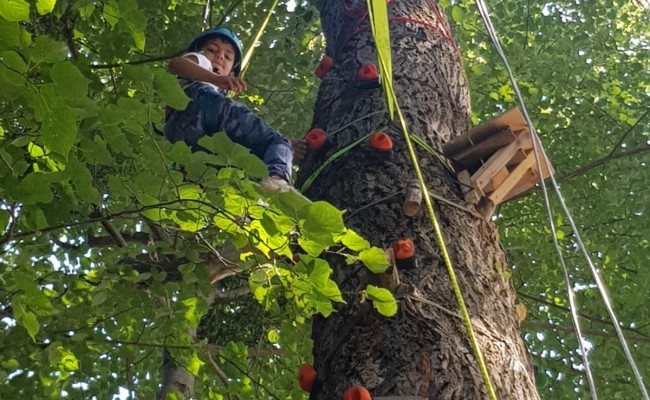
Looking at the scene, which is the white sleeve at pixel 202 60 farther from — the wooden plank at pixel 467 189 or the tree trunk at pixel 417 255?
the wooden plank at pixel 467 189

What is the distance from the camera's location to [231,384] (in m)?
2.97

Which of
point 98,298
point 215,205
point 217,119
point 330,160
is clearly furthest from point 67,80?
point 217,119

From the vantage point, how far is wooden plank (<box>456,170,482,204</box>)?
2.66 metres

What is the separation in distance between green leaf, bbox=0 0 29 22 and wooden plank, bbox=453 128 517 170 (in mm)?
1744

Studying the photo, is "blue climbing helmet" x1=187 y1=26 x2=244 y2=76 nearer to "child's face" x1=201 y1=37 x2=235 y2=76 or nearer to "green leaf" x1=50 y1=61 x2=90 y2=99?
"child's face" x1=201 y1=37 x2=235 y2=76

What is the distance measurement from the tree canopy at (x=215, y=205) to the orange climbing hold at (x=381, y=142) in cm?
41

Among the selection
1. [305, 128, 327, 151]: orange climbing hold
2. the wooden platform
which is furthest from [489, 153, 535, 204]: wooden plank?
[305, 128, 327, 151]: orange climbing hold

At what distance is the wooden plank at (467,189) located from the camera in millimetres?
2658

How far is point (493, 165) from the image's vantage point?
106 inches

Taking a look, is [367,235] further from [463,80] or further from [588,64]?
[588,64]

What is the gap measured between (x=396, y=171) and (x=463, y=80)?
0.97m

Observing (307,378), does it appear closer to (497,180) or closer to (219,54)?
(497,180)

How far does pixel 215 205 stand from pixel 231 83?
50.9 inches

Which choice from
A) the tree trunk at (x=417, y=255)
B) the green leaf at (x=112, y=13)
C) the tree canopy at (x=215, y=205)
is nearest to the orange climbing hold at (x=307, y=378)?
the tree trunk at (x=417, y=255)
